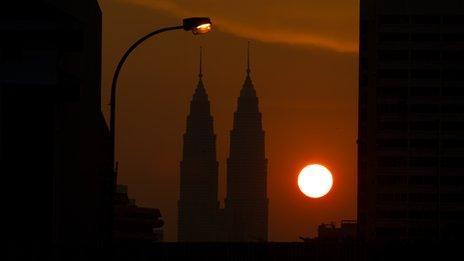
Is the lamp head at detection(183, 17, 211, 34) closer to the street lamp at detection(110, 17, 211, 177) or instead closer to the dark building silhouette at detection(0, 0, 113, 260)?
the street lamp at detection(110, 17, 211, 177)

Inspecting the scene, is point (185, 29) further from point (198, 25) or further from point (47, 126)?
point (47, 126)

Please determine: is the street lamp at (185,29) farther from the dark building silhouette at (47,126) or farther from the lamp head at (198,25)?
the dark building silhouette at (47,126)

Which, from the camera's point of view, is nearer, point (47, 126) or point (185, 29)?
point (185, 29)

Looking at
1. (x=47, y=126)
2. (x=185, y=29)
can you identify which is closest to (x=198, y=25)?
(x=185, y=29)

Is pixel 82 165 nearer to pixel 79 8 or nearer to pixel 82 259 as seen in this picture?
pixel 79 8

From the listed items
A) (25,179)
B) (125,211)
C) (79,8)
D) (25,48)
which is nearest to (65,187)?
(79,8)

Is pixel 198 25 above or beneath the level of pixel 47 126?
above

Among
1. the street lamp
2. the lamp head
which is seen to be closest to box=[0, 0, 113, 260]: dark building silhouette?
the street lamp

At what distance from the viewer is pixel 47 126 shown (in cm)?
3631

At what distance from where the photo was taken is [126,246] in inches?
1346

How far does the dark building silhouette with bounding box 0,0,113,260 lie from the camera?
2652 centimetres

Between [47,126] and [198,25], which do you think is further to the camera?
[47,126]

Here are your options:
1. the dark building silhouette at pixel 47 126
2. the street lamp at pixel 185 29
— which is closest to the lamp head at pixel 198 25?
the street lamp at pixel 185 29

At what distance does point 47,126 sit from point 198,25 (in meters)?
5.61
